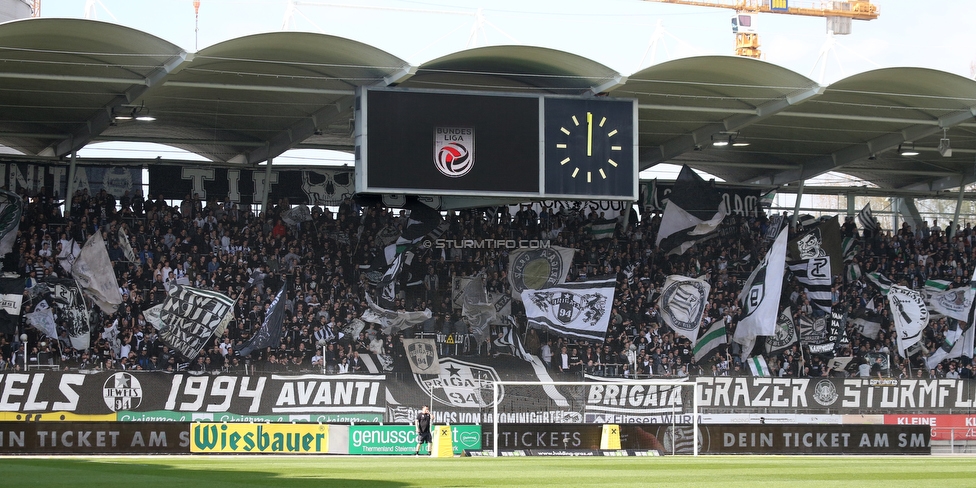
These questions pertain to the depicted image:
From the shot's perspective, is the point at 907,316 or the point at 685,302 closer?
the point at 685,302

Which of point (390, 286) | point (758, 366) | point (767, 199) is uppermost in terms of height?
point (767, 199)

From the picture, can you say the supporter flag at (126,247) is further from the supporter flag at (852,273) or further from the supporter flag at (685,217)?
the supporter flag at (852,273)

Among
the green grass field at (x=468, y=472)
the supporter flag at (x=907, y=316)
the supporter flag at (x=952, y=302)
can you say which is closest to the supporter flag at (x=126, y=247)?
the green grass field at (x=468, y=472)

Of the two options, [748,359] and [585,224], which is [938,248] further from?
[585,224]

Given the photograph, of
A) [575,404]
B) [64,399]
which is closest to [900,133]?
[575,404]

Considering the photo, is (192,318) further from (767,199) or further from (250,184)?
(767,199)

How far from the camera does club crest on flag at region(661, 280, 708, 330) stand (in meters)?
34.2

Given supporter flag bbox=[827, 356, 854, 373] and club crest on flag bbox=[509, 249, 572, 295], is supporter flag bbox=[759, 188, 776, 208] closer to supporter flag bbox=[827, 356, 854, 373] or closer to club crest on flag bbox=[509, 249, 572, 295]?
supporter flag bbox=[827, 356, 854, 373]

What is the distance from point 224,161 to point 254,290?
7.68 m

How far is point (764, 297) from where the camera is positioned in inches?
1308

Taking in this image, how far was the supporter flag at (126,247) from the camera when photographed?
103 ft

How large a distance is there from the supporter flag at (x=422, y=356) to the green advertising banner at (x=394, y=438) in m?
4.45

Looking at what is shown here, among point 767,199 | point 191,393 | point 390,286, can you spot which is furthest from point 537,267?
point 191,393

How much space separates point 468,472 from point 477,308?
1488 cm
